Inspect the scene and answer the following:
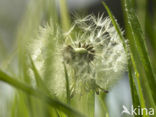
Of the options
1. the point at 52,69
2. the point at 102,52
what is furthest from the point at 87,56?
the point at 52,69

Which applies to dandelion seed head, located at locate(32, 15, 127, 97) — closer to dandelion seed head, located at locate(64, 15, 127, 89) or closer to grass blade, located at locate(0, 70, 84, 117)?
dandelion seed head, located at locate(64, 15, 127, 89)

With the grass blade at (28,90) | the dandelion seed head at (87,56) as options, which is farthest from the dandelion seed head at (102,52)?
the grass blade at (28,90)

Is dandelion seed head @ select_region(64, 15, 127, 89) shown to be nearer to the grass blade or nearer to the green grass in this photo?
the green grass

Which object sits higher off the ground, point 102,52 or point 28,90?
point 102,52

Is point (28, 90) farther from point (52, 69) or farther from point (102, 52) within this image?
point (102, 52)

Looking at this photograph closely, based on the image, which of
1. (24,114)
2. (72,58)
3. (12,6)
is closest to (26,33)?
(12,6)

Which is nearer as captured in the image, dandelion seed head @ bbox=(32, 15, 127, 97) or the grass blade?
the grass blade

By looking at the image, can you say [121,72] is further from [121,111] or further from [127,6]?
[127,6]

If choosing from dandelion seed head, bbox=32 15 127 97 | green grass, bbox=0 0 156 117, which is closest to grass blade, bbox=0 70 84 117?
green grass, bbox=0 0 156 117

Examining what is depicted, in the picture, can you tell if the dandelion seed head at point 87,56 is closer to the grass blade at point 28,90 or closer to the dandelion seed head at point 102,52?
the dandelion seed head at point 102,52

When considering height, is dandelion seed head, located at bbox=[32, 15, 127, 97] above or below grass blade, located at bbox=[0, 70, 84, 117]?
above

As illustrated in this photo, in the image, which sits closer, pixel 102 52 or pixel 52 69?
pixel 52 69
